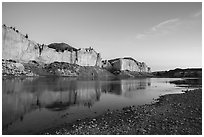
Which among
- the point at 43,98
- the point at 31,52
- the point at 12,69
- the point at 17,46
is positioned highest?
the point at 17,46

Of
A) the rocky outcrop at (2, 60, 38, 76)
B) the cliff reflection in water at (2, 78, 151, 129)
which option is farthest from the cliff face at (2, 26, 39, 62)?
the cliff reflection in water at (2, 78, 151, 129)

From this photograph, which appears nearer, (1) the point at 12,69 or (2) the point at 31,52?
(1) the point at 12,69

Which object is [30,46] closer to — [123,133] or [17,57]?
[17,57]

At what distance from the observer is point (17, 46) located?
110062mm

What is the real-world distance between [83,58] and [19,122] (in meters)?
161

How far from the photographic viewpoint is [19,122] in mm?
11164

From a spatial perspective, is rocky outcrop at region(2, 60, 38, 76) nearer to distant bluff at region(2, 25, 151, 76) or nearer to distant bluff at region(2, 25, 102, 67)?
distant bluff at region(2, 25, 151, 76)

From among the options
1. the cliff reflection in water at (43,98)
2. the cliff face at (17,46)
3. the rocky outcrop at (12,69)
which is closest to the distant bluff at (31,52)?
the cliff face at (17,46)

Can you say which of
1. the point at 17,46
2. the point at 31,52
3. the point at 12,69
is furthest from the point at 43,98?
the point at 31,52

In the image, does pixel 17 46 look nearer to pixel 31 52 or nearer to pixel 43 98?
pixel 31 52

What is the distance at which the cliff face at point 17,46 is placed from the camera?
338 feet

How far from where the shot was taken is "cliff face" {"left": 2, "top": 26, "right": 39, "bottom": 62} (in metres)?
103

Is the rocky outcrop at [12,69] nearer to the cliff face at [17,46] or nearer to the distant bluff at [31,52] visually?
the distant bluff at [31,52]

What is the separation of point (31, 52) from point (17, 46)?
40.8ft
